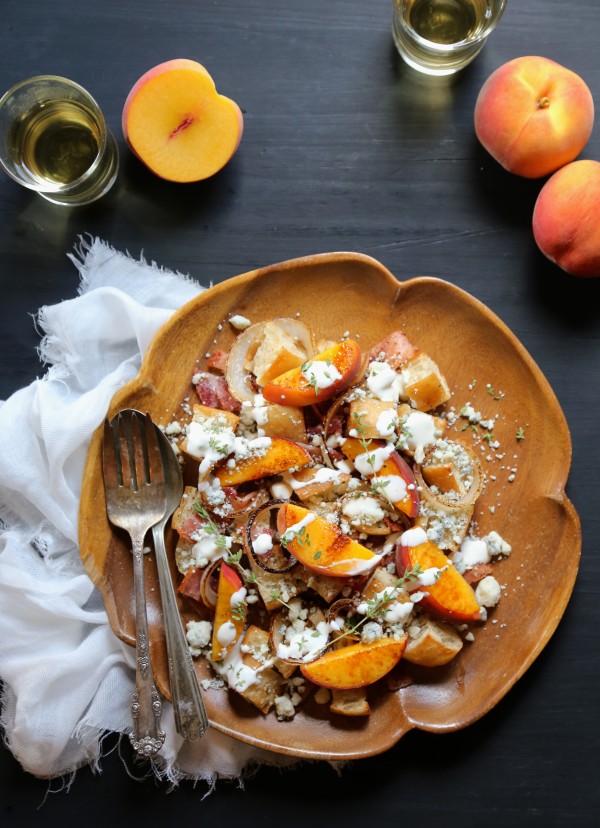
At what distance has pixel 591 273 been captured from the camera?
7.31 feet

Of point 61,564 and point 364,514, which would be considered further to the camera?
point 61,564

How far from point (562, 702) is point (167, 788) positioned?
1214 millimetres

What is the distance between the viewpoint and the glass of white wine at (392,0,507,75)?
222 centimetres

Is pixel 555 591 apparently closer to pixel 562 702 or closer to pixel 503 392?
pixel 562 702

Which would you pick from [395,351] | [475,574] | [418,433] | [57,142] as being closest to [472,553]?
[475,574]

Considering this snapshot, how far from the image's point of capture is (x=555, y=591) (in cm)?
216

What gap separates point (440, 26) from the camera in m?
2.28

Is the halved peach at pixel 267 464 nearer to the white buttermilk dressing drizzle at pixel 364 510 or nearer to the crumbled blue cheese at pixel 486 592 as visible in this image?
the white buttermilk dressing drizzle at pixel 364 510

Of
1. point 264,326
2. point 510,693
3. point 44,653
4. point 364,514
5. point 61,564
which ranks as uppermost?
point 264,326

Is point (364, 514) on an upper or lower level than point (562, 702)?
upper

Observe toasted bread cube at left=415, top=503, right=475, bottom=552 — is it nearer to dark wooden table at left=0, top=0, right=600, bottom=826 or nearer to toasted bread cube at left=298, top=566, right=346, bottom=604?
toasted bread cube at left=298, top=566, right=346, bottom=604

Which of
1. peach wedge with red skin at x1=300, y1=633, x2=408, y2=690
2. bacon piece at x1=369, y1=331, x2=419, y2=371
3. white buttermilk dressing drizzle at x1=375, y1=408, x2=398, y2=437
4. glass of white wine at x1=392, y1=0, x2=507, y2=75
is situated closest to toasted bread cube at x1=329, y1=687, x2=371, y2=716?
peach wedge with red skin at x1=300, y1=633, x2=408, y2=690

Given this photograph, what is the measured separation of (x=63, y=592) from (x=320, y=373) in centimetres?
97

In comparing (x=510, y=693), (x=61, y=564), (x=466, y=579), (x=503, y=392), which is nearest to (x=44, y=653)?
(x=61, y=564)
